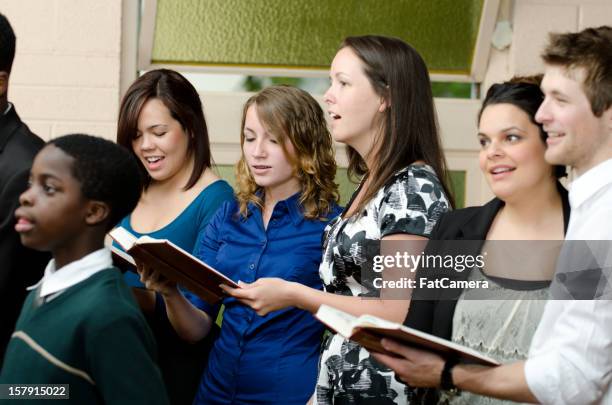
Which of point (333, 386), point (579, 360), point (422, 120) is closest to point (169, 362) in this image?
point (333, 386)

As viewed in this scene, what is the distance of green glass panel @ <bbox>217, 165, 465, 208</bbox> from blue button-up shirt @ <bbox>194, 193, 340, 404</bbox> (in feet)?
3.63

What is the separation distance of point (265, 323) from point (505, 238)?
0.70 meters

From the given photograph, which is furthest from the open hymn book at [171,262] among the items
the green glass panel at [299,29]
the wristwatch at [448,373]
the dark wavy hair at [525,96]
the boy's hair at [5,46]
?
the green glass panel at [299,29]

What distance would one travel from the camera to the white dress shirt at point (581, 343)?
4.81 feet

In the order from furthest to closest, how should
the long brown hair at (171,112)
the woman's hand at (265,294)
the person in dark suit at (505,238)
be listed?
the long brown hair at (171,112), the woman's hand at (265,294), the person in dark suit at (505,238)

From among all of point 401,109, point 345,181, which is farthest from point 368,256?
point 345,181

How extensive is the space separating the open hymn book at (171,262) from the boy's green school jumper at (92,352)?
1.18ft

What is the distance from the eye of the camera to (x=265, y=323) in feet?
7.30

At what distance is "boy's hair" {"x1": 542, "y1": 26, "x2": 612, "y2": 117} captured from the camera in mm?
1542

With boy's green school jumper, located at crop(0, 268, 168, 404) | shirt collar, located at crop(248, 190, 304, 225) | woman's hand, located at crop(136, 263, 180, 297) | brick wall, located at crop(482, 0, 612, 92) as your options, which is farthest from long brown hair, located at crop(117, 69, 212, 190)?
brick wall, located at crop(482, 0, 612, 92)

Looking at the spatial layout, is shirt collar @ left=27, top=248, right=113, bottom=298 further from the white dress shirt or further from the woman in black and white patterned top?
the white dress shirt

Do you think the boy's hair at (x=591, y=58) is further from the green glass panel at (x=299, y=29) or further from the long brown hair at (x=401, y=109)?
the green glass panel at (x=299, y=29)

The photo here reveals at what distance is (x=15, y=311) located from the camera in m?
1.90

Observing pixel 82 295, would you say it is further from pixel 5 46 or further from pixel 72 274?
pixel 5 46
